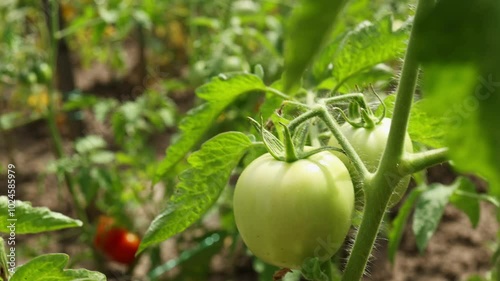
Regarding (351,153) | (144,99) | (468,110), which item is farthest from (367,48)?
(144,99)

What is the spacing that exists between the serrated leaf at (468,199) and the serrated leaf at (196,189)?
672mm

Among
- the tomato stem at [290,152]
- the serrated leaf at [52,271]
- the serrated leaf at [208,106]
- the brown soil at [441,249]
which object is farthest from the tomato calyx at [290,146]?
the brown soil at [441,249]

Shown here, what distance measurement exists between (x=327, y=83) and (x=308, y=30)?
701mm

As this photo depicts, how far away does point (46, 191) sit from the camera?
2.93 meters

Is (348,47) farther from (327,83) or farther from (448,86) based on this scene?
(448,86)

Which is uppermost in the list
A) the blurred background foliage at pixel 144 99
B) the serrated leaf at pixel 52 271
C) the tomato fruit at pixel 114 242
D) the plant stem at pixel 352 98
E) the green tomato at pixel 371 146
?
the plant stem at pixel 352 98

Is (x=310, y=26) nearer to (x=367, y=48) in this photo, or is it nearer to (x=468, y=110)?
(x=468, y=110)

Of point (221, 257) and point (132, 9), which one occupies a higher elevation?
point (132, 9)

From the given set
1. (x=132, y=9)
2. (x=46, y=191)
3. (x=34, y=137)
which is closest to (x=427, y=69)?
(x=132, y=9)

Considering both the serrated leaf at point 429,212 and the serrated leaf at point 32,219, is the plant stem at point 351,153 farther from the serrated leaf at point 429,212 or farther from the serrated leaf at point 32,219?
the serrated leaf at point 429,212

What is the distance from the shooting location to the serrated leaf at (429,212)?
1175mm

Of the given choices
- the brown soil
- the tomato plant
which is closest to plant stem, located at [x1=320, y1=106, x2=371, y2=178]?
the tomato plant

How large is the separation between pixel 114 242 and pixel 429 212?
1.29 meters

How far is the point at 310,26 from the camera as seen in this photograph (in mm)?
289
